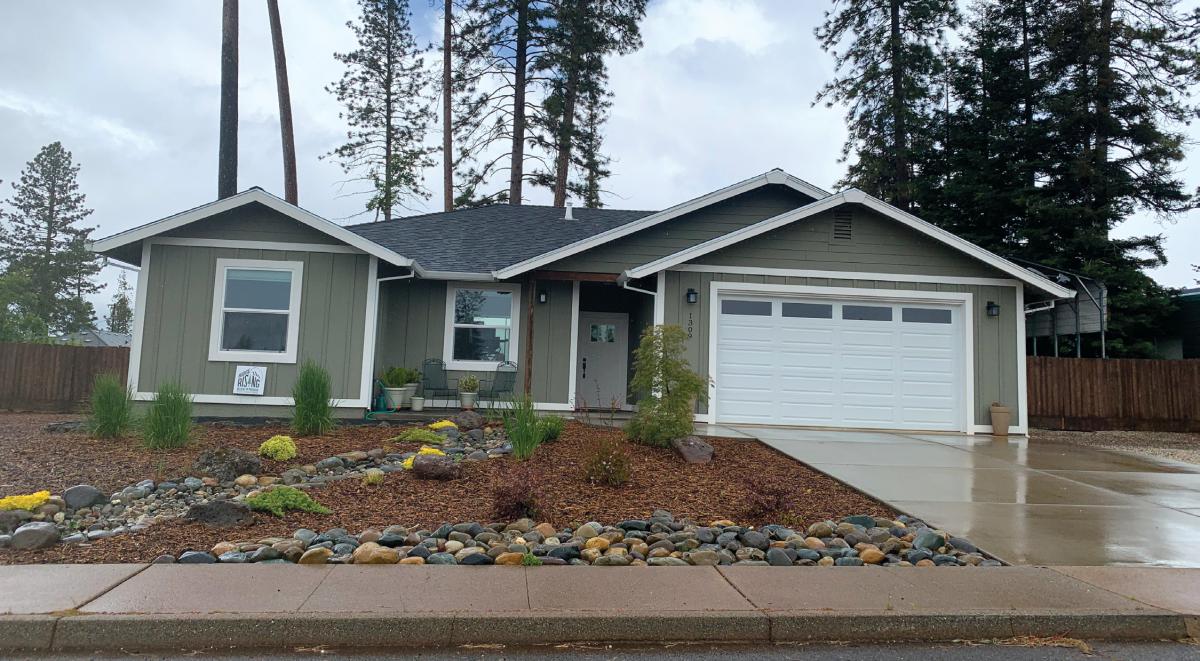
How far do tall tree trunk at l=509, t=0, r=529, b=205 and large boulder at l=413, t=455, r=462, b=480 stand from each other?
16.4 m

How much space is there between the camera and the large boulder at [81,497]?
18.1ft

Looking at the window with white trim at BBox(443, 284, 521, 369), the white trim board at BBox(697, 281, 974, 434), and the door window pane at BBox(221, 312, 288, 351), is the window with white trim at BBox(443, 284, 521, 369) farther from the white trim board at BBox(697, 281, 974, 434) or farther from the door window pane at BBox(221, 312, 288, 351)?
the white trim board at BBox(697, 281, 974, 434)

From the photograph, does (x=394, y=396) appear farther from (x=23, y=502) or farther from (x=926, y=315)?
(x=926, y=315)

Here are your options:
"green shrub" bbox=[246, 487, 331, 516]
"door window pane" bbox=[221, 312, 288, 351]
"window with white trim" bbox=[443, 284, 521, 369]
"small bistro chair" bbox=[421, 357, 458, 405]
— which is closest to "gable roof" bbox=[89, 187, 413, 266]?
"door window pane" bbox=[221, 312, 288, 351]

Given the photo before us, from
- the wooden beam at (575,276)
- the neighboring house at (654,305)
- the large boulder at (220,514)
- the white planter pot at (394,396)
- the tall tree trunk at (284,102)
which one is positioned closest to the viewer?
the large boulder at (220,514)

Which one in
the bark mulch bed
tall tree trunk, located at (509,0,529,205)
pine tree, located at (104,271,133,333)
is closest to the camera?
the bark mulch bed

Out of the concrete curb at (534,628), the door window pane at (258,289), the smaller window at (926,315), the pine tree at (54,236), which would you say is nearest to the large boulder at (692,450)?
the concrete curb at (534,628)

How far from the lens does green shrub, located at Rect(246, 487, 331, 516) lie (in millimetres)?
5290

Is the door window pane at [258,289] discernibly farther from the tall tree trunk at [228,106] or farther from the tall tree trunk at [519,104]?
the tall tree trunk at [519,104]

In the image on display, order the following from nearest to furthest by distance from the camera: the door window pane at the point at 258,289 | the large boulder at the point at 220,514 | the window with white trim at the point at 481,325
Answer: the large boulder at the point at 220,514 < the door window pane at the point at 258,289 < the window with white trim at the point at 481,325

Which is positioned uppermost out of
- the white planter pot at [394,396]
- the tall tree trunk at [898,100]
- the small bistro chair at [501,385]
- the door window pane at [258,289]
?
the tall tree trunk at [898,100]

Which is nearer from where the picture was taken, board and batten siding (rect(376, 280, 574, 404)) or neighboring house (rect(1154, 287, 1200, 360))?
board and batten siding (rect(376, 280, 574, 404))

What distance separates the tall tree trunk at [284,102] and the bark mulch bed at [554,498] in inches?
475

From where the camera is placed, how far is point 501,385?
38.3ft
